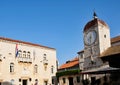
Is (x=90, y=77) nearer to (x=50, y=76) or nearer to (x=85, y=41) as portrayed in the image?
(x=85, y=41)

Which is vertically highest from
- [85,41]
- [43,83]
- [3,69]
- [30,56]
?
[85,41]

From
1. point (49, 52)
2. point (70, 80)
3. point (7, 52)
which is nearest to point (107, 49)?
point (70, 80)

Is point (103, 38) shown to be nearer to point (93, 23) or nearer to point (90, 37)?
point (90, 37)

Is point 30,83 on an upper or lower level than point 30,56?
lower

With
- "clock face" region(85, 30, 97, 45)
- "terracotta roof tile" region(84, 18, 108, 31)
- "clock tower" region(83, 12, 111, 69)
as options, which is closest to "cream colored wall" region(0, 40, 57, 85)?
"clock tower" region(83, 12, 111, 69)

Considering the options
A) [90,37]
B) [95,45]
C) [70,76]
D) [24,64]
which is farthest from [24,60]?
[95,45]

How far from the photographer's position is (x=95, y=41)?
121ft

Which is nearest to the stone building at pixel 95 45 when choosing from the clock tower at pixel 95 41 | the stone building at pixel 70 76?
the clock tower at pixel 95 41

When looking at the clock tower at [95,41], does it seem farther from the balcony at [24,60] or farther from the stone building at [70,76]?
the balcony at [24,60]

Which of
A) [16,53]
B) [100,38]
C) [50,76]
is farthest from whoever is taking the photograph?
[50,76]

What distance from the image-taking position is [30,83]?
40875mm

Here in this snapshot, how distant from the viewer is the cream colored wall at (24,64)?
3712 cm

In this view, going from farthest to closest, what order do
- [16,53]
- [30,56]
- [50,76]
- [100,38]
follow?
1. [50,76]
2. [30,56]
3. [16,53]
4. [100,38]

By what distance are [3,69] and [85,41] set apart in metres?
15.9
